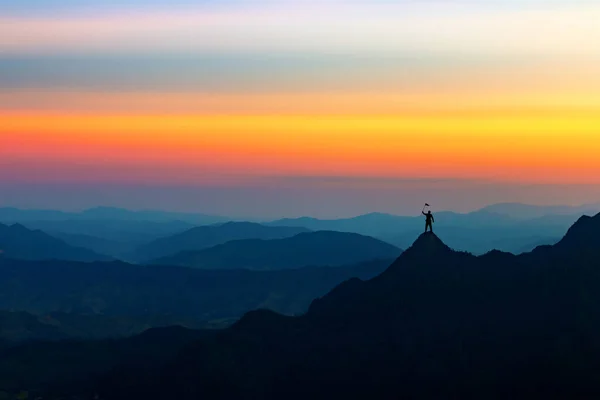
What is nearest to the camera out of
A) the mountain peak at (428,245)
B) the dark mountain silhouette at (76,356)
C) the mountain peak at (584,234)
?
the mountain peak at (428,245)

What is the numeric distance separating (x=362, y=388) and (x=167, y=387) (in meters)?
30.5

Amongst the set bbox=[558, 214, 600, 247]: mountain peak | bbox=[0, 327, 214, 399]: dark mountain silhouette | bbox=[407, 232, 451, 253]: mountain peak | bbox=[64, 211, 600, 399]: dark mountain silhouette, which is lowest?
bbox=[0, 327, 214, 399]: dark mountain silhouette

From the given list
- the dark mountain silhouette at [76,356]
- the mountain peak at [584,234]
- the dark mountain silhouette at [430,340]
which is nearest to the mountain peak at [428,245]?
the dark mountain silhouette at [430,340]

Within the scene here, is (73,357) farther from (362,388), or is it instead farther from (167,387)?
(362,388)

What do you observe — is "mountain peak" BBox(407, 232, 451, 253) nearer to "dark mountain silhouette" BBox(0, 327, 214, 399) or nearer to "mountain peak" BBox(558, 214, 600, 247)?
"mountain peak" BBox(558, 214, 600, 247)

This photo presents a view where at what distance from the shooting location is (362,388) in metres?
114

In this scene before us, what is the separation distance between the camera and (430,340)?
381ft

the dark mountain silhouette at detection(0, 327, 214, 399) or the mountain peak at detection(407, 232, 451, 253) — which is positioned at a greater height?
the mountain peak at detection(407, 232, 451, 253)

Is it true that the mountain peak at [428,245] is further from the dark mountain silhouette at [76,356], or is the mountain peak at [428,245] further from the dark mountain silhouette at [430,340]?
the dark mountain silhouette at [76,356]

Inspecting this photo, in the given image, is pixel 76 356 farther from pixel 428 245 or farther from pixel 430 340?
pixel 430 340

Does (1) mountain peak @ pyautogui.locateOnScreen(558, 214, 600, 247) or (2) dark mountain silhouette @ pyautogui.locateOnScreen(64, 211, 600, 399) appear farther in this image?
(1) mountain peak @ pyautogui.locateOnScreen(558, 214, 600, 247)

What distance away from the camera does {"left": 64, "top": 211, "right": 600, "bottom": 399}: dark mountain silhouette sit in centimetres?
10725

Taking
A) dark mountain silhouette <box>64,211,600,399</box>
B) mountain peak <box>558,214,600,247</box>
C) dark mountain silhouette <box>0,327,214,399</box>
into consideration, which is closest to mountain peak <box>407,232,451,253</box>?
dark mountain silhouette <box>64,211,600,399</box>

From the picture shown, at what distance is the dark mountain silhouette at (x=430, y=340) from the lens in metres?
107
